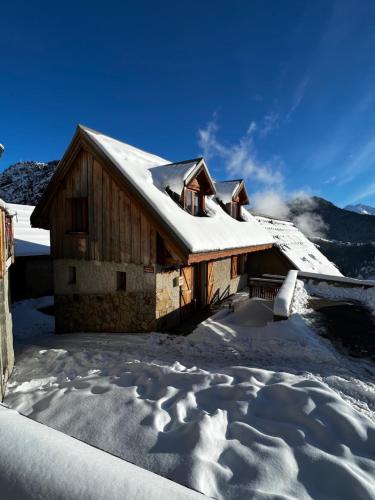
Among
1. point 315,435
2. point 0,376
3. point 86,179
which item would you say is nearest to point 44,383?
point 0,376

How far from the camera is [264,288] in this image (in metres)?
11.9

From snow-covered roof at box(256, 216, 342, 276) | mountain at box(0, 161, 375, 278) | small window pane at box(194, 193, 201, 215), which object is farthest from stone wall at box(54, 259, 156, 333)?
mountain at box(0, 161, 375, 278)

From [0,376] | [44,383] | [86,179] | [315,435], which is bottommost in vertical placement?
[44,383]

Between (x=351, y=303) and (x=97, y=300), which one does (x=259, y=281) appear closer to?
(x=351, y=303)

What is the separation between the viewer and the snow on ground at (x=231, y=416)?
8.22 ft

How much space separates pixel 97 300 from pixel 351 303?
10052 mm

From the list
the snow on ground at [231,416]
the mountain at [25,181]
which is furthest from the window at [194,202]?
the mountain at [25,181]

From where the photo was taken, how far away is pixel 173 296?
31.5 feet

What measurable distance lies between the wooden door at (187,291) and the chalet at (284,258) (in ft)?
22.5

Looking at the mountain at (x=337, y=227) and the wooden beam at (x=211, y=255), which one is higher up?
the mountain at (x=337, y=227)

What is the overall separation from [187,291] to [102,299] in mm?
3193

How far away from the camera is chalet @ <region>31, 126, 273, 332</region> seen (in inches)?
329

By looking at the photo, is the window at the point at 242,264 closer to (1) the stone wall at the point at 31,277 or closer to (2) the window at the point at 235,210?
(2) the window at the point at 235,210

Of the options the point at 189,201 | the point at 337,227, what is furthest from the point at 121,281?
the point at 337,227
